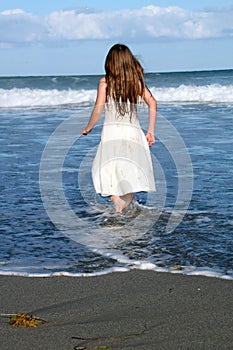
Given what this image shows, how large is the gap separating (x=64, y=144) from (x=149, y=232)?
629 cm

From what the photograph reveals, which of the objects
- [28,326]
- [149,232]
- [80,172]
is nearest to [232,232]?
[149,232]

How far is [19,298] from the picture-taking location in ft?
12.1

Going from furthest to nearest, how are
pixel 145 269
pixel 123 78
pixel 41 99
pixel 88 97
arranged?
pixel 88 97, pixel 41 99, pixel 123 78, pixel 145 269

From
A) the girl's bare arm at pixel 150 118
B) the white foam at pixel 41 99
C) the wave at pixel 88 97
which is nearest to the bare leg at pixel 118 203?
the girl's bare arm at pixel 150 118

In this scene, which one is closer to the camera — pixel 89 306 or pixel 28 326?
pixel 28 326

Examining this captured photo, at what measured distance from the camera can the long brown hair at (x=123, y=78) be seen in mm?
5941

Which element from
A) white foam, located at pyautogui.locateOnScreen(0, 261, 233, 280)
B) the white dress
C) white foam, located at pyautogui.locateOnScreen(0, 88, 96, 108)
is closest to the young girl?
the white dress

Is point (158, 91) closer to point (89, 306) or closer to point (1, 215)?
point (1, 215)

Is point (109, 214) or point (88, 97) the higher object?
point (88, 97)

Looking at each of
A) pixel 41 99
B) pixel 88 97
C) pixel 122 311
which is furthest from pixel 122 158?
pixel 88 97

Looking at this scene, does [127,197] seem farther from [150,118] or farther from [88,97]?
[88,97]

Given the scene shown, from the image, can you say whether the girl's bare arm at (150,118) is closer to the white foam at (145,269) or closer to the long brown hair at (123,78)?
the long brown hair at (123,78)

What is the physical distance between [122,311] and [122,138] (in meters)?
2.91

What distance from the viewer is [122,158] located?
6.16 m
